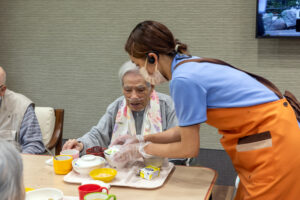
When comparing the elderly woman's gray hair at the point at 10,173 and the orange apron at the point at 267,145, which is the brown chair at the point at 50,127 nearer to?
the orange apron at the point at 267,145

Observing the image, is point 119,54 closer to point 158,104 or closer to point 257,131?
point 158,104

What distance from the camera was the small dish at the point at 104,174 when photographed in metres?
1.62

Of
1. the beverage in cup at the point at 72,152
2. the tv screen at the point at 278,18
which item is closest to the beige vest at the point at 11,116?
the beverage in cup at the point at 72,152

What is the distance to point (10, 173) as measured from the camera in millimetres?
809

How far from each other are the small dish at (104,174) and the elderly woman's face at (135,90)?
64 centimetres

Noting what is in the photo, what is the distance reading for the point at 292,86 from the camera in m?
3.91

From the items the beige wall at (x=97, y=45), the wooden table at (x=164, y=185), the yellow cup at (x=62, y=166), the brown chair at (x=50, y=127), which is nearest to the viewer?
the wooden table at (x=164, y=185)

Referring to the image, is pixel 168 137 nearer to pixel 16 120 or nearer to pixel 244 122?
pixel 244 122

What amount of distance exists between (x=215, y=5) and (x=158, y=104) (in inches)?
82.9

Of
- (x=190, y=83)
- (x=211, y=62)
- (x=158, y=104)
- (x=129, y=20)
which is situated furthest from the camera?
(x=129, y=20)

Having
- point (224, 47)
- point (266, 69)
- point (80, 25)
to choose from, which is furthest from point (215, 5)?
point (80, 25)

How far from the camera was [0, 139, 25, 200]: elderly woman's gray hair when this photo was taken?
0.79 metres

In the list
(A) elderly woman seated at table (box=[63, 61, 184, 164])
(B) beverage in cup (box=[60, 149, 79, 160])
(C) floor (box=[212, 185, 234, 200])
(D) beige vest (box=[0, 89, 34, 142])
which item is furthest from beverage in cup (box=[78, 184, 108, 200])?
(C) floor (box=[212, 185, 234, 200])

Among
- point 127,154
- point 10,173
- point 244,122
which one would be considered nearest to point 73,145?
point 127,154
